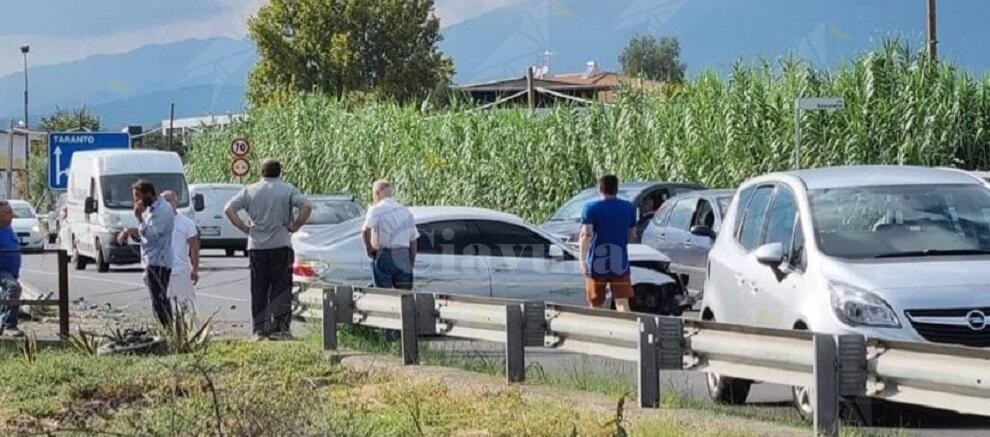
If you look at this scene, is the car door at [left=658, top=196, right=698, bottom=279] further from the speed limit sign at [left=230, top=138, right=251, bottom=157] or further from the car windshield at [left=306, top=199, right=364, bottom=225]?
the speed limit sign at [left=230, top=138, right=251, bottom=157]

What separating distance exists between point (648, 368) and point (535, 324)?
5.56ft

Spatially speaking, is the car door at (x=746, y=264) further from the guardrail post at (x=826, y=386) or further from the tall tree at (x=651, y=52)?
the tall tree at (x=651, y=52)

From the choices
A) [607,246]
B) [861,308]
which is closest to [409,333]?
[607,246]

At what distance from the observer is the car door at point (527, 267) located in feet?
55.2

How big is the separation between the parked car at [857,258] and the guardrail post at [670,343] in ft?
2.53

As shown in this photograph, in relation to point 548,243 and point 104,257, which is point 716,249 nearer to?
point 548,243

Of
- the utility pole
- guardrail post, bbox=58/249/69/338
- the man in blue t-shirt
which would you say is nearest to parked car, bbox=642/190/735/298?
the man in blue t-shirt

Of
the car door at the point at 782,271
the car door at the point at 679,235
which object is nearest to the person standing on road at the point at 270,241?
the car door at the point at 782,271

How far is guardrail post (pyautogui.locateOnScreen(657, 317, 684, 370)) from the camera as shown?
971cm

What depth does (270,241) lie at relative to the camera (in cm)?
1492

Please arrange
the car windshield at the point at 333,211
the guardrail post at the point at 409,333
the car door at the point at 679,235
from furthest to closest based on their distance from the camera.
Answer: the car windshield at the point at 333,211
the car door at the point at 679,235
the guardrail post at the point at 409,333

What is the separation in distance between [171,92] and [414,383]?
98.8m

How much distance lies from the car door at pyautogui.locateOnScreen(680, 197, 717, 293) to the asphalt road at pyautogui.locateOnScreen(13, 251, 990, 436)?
5849 mm

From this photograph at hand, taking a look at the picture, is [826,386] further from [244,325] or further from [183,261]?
[244,325]
